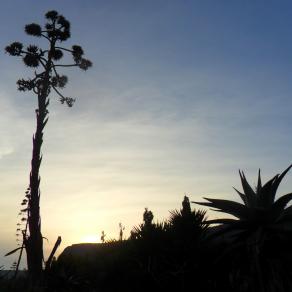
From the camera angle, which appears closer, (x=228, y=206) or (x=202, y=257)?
(x=228, y=206)

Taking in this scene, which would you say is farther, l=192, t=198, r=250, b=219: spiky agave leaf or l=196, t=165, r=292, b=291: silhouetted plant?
l=192, t=198, r=250, b=219: spiky agave leaf

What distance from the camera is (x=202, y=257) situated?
16969 mm

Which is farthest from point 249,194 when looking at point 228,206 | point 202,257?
point 202,257

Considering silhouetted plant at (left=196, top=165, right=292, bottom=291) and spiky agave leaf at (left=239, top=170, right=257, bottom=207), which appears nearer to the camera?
silhouetted plant at (left=196, top=165, right=292, bottom=291)

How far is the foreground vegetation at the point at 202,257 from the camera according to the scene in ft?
38.9

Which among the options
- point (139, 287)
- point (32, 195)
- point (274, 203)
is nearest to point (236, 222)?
point (274, 203)

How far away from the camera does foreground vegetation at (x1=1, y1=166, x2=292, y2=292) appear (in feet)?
38.9

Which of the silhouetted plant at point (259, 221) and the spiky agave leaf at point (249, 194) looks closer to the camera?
the silhouetted plant at point (259, 221)

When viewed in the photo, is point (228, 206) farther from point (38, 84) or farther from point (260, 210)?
point (38, 84)

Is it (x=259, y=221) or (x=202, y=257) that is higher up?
(x=259, y=221)

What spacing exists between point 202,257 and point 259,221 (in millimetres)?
4811

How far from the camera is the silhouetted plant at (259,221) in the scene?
11.7m

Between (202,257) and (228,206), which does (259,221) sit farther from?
(202,257)

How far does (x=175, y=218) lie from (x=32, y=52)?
10655 millimetres
